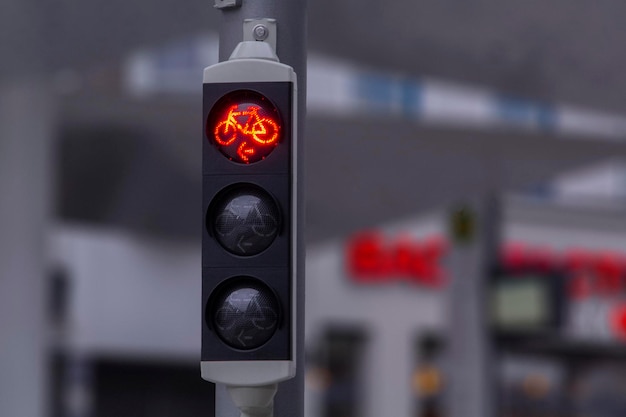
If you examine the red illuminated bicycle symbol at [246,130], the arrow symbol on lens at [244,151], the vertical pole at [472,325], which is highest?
the red illuminated bicycle symbol at [246,130]

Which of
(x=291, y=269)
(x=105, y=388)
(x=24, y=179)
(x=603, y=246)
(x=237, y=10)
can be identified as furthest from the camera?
(x=603, y=246)

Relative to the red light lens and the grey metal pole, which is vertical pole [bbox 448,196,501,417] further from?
the red light lens

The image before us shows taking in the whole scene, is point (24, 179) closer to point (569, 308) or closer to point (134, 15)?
point (134, 15)

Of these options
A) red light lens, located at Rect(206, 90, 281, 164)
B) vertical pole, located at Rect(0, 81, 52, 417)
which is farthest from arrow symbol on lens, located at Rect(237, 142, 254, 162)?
vertical pole, located at Rect(0, 81, 52, 417)

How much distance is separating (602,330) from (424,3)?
50.8 feet

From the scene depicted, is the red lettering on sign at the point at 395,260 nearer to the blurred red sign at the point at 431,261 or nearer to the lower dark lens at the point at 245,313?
the blurred red sign at the point at 431,261

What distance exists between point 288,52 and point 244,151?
0.64 metres

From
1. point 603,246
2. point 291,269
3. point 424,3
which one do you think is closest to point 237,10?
point 291,269

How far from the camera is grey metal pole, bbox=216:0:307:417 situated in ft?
17.6

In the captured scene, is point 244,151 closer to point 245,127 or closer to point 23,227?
point 245,127

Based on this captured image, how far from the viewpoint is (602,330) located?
27516 mm

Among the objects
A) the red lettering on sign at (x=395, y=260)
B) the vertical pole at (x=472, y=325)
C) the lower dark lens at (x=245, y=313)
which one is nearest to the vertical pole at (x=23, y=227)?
the vertical pole at (x=472, y=325)

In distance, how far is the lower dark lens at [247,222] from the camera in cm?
495

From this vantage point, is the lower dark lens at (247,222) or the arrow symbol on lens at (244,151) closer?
→ the lower dark lens at (247,222)
